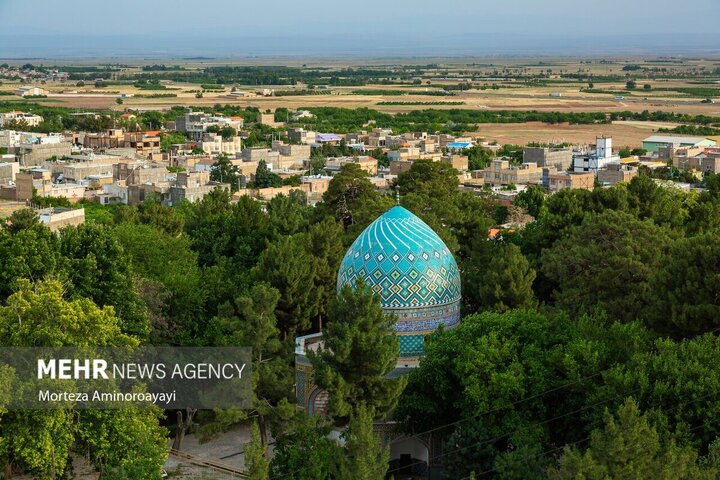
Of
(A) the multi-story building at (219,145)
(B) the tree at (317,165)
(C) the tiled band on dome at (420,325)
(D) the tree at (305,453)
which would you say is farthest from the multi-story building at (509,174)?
(D) the tree at (305,453)

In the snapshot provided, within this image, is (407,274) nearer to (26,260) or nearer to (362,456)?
(362,456)

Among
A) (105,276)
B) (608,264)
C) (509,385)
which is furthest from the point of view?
(608,264)

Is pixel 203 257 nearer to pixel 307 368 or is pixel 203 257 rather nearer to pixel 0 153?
pixel 307 368

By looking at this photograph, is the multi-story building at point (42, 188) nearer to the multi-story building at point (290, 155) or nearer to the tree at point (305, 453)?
the multi-story building at point (290, 155)

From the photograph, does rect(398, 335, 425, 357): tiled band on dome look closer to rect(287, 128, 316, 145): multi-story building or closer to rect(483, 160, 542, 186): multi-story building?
rect(483, 160, 542, 186): multi-story building

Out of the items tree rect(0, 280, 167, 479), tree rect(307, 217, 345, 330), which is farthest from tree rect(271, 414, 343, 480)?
tree rect(307, 217, 345, 330)

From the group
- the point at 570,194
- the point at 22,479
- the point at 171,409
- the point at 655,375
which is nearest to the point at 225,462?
the point at 171,409

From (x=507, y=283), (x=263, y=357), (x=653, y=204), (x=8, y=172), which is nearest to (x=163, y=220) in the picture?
(x=507, y=283)
